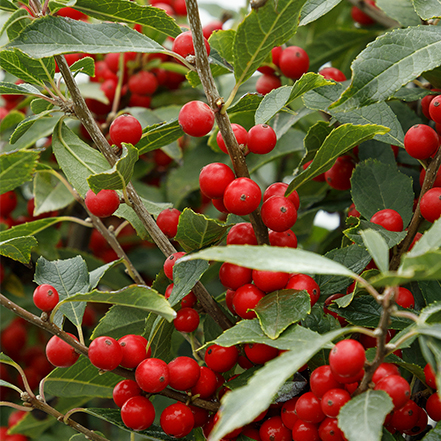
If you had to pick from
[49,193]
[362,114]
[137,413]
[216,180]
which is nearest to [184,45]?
[216,180]

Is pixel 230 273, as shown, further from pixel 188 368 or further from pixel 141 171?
pixel 141 171

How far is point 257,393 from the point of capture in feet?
1.62

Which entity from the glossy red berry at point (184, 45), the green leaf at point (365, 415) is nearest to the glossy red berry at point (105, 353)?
the green leaf at point (365, 415)

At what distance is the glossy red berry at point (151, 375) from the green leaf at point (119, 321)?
0.51 feet

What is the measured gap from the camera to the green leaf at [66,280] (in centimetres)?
88

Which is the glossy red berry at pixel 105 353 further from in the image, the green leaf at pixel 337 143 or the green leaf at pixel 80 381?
the green leaf at pixel 337 143

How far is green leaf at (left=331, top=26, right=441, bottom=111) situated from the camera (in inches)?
27.3

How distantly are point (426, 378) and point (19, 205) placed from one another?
135 centimetres

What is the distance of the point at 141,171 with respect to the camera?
1.59m

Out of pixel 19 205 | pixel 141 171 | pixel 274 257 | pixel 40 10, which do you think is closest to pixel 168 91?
pixel 141 171

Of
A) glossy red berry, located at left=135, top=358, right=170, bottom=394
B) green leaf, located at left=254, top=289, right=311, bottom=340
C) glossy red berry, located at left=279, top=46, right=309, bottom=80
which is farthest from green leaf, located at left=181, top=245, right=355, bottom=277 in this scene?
glossy red berry, located at left=279, top=46, right=309, bottom=80

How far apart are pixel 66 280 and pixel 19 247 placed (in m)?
0.10

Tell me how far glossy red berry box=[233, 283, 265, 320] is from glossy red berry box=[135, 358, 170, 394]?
0.13 m

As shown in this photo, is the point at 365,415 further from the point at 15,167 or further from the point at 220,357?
the point at 15,167
